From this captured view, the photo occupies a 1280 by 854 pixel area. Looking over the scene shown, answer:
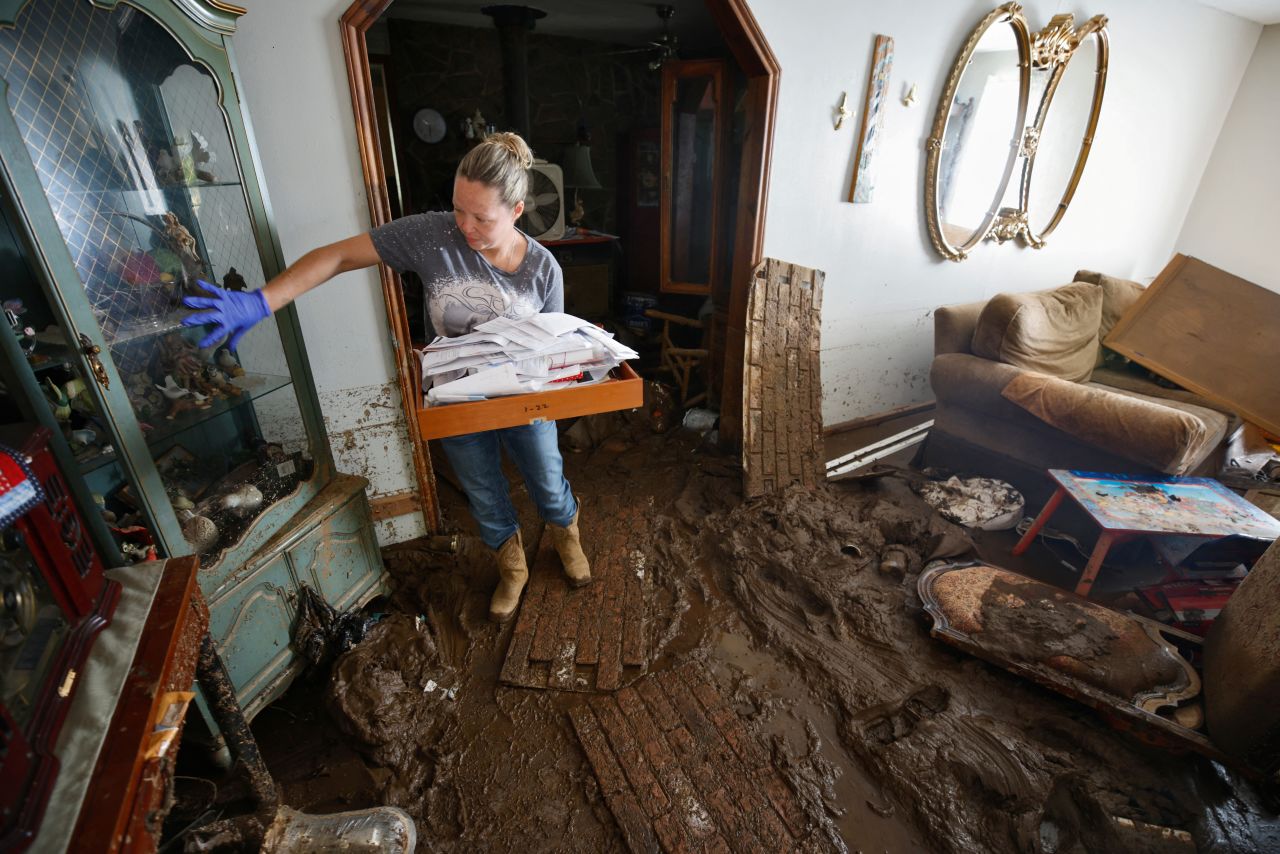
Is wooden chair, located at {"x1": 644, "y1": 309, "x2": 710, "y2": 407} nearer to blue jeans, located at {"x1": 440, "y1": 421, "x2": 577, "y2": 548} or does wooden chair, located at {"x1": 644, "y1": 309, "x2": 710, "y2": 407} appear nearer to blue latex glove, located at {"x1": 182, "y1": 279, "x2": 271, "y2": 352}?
blue jeans, located at {"x1": 440, "y1": 421, "x2": 577, "y2": 548}

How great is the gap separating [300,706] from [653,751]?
3.72 ft

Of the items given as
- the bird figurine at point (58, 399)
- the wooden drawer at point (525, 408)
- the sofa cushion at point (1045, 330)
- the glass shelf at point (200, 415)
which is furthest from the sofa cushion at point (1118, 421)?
the bird figurine at point (58, 399)

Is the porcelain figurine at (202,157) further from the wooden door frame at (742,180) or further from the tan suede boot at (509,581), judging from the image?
the tan suede boot at (509,581)

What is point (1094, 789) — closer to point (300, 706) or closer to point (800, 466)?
point (800, 466)

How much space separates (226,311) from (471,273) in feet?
1.97

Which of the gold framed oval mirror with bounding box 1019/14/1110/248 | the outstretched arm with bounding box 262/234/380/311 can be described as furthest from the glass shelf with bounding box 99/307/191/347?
the gold framed oval mirror with bounding box 1019/14/1110/248

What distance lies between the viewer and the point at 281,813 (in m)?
1.20

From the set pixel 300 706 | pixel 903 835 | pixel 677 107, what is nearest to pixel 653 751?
pixel 903 835

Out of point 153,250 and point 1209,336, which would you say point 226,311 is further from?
point 1209,336

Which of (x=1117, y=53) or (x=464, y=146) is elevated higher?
(x=1117, y=53)

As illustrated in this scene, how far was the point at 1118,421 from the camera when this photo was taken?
95.3 inches

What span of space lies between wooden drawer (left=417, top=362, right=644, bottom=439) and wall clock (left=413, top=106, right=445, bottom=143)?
3.92 m

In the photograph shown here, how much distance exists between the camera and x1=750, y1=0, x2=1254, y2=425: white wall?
2586mm

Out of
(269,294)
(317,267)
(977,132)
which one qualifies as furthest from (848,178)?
(269,294)
